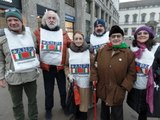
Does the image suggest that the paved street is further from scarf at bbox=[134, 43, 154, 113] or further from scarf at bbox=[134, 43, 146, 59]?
scarf at bbox=[134, 43, 146, 59]

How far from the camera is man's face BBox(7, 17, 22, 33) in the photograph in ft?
7.93

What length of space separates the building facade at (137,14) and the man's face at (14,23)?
7208cm

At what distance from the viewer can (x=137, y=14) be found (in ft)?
242

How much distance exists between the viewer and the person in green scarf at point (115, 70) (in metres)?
2.37

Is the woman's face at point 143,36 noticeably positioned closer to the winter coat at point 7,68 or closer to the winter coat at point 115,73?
the winter coat at point 115,73

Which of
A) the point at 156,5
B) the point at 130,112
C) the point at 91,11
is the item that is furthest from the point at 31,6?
the point at 156,5

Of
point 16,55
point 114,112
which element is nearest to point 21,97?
point 16,55

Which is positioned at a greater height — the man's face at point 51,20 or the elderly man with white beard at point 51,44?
the man's face at point 51,20

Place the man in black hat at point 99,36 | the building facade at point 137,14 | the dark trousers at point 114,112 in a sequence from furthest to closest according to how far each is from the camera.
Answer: the building facade at point 137,14 → the man in black hat at point 99,36 → the dark trousers at point 114,112

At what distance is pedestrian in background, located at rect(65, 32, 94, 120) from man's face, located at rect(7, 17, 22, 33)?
0.99 m

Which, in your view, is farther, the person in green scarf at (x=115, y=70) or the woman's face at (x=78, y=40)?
the woman's face at (x=78, y=40)

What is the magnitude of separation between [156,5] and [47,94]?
81.4 m

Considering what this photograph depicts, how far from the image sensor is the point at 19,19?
8.09ft

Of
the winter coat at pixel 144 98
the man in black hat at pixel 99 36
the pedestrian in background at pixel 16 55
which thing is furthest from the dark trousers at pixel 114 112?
the pedestrian in background at pixel 16 55
